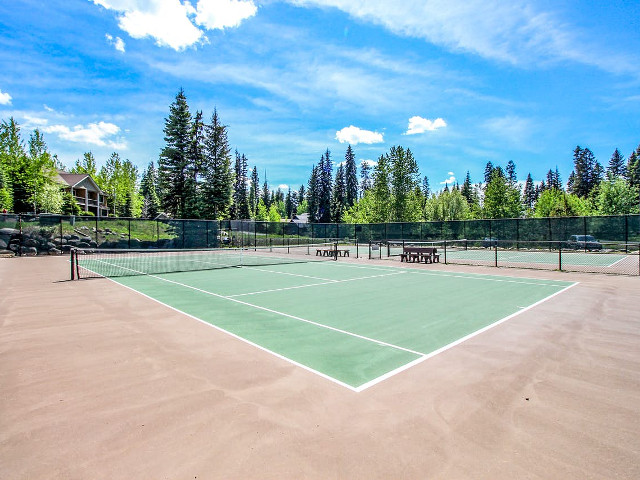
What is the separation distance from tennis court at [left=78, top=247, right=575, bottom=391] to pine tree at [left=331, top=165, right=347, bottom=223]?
65698mm

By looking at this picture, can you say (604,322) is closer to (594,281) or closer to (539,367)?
(539,367)

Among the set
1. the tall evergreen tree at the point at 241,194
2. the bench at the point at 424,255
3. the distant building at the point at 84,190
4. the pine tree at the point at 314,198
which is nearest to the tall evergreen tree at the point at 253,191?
the tall evergreen tree at the point at 241,194

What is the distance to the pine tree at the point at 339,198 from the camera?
80062 millimetres

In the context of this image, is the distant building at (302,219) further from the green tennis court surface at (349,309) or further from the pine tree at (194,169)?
the green tennis court surface at (349,309)

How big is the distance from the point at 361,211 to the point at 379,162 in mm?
13041

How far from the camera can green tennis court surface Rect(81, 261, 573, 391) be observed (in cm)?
504

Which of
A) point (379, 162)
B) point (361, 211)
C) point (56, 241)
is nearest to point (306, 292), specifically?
point (56, 241)

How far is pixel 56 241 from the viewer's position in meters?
24.8

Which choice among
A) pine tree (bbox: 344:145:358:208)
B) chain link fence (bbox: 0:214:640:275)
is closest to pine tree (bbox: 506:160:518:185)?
pine tree (bbox: 344:145:358:208)

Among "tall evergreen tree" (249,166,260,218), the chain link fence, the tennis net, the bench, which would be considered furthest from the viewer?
"tall evergreen tree" (249,166,260,218)

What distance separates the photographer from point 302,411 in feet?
11.3

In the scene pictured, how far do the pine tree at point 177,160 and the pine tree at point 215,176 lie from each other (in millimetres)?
2502

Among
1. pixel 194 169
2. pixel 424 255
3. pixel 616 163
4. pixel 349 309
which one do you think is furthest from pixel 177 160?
pixel 616 163

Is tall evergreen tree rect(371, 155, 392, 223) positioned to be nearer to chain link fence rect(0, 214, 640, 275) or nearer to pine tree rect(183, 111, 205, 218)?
chain link fence rect(0, 214, 640, 275)
